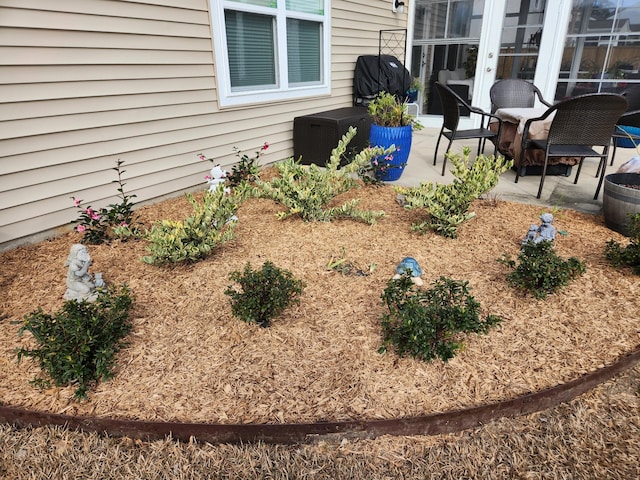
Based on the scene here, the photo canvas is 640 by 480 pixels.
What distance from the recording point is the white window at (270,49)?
4.07 metres

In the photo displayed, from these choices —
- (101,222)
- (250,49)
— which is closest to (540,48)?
(250,49)

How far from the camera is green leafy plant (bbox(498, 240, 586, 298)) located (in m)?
2.17

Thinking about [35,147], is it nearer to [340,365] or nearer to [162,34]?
[162,34]

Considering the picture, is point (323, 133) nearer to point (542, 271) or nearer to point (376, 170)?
point (376, 170)

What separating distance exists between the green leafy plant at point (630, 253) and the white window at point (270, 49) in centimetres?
359

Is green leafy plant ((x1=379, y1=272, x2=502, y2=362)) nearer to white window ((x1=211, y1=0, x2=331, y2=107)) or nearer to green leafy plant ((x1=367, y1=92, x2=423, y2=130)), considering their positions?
green leafy plant ((x1=367, y1=92, x2=423, y2=130))

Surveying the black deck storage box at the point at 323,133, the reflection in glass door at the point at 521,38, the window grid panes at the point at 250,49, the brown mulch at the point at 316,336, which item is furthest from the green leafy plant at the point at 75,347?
the reflection in glass door at the point at 521,38

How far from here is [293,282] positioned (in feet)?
6.97

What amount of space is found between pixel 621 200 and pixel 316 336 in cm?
252

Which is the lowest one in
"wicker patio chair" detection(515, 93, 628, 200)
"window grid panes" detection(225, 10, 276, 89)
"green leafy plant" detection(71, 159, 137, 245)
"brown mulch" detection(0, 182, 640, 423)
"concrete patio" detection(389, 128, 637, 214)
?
"brown mulch" detection(0, 182, 640, 423)

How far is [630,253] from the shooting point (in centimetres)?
248

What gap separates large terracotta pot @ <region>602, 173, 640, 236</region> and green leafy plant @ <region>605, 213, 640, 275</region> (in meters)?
0.35

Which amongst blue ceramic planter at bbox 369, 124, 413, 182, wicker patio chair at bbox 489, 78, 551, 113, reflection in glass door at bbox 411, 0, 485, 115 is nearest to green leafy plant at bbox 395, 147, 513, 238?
blue ceramic planter at bbox 369, 124, 413, 182

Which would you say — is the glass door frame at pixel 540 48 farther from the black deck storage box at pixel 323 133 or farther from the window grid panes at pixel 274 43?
the window grid panes at pixel 274 43
